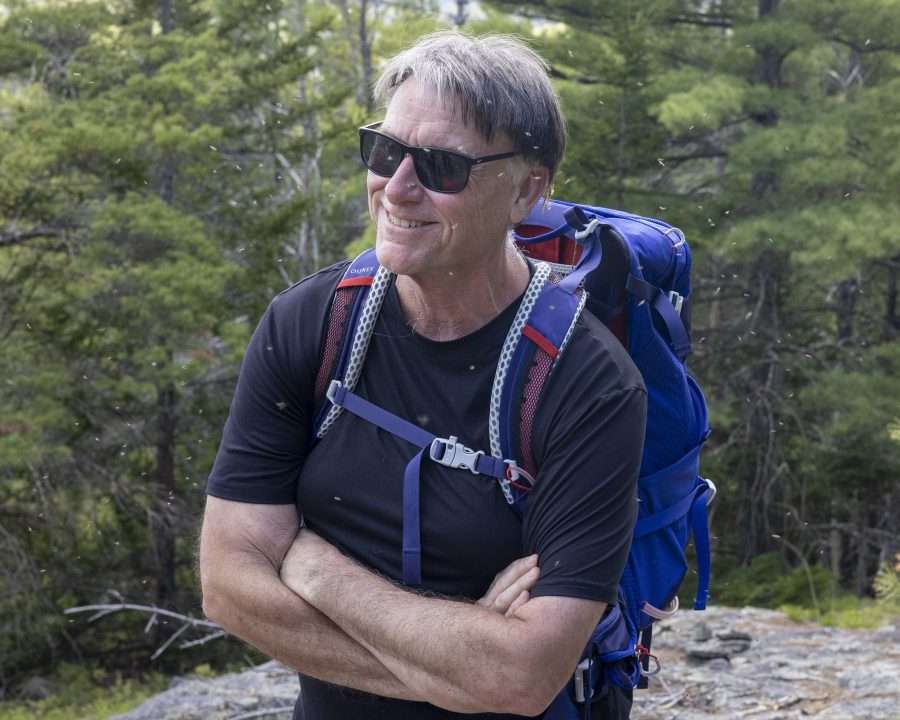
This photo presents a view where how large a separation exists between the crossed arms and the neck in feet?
1.28

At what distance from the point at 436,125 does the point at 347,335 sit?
37 centimetres

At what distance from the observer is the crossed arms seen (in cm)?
173

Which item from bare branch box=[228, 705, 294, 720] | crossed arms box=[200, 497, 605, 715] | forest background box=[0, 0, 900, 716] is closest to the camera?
crossed arms box=[200, 497, 605, 715]

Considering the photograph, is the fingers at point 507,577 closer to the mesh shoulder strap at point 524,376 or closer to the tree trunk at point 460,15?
the mesh shoulder strap at point 524,376

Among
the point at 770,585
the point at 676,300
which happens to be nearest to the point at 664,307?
the point at 676,300

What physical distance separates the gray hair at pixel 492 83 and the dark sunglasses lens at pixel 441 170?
0.06 metres

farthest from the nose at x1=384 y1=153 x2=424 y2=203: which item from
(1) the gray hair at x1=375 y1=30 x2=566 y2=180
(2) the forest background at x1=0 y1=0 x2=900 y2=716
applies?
(2) the forest background at x1=0 y1=0 x2=900 y2=716

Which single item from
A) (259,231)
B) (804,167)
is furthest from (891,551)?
(259,231)

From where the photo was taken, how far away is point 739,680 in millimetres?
5258

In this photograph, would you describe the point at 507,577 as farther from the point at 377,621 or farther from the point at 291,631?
the point at 291,631

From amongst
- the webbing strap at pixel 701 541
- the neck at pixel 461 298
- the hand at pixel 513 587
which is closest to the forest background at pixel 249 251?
the webbing strap at pixel 701 541

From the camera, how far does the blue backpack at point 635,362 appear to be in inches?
70.5

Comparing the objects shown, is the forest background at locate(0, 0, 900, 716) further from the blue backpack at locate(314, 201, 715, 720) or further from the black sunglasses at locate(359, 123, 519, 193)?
the black sunglasses at locate(359, 123, 519, 193)

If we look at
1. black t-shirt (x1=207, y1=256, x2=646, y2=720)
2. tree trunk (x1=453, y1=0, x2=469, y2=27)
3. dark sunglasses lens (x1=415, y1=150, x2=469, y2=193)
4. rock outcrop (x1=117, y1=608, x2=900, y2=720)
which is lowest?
rock outcrop (x1=117, y1=608, x2=900, y2=720)
